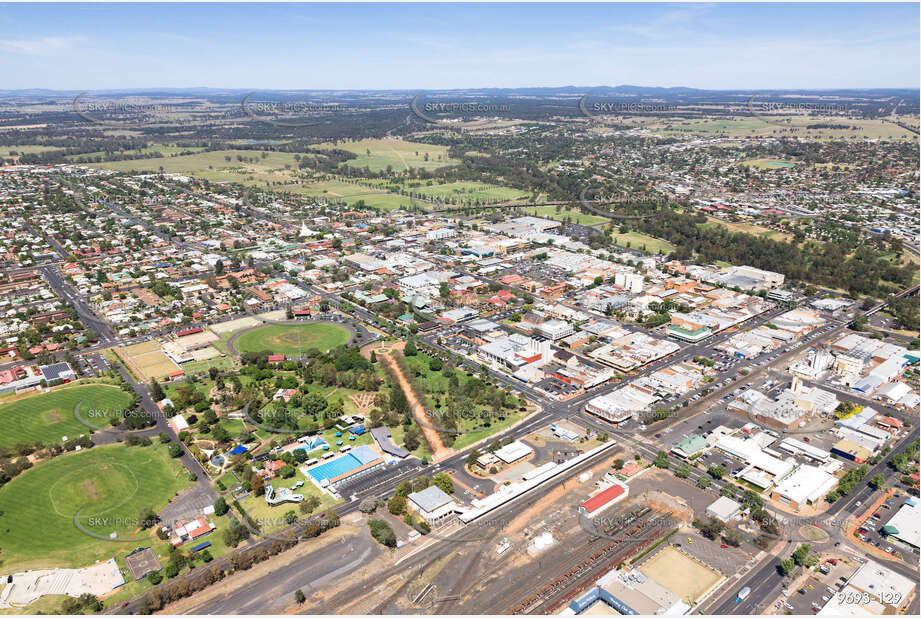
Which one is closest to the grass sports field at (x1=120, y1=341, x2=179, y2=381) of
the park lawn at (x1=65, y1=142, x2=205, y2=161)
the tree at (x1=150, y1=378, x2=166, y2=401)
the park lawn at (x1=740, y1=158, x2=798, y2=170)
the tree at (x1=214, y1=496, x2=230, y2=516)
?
the tree at (x1=150, y1=378, x2=166, y2=401)

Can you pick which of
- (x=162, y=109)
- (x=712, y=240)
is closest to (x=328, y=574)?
(x=712, y=240)

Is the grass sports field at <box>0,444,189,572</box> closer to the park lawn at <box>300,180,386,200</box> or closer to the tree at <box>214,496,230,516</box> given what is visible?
the tree at <box>214,496,230,516</box>

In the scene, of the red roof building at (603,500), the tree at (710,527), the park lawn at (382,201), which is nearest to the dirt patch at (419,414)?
the red roof building at (603,500)

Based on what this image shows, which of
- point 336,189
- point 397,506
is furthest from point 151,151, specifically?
point 397,506

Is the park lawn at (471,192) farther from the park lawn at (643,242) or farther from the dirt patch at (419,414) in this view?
the dirt patch at (419,414)

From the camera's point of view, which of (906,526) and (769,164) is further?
(769,164)

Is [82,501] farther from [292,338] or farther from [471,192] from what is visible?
[471,192]

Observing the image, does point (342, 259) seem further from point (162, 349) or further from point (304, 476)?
point (304, 476)
